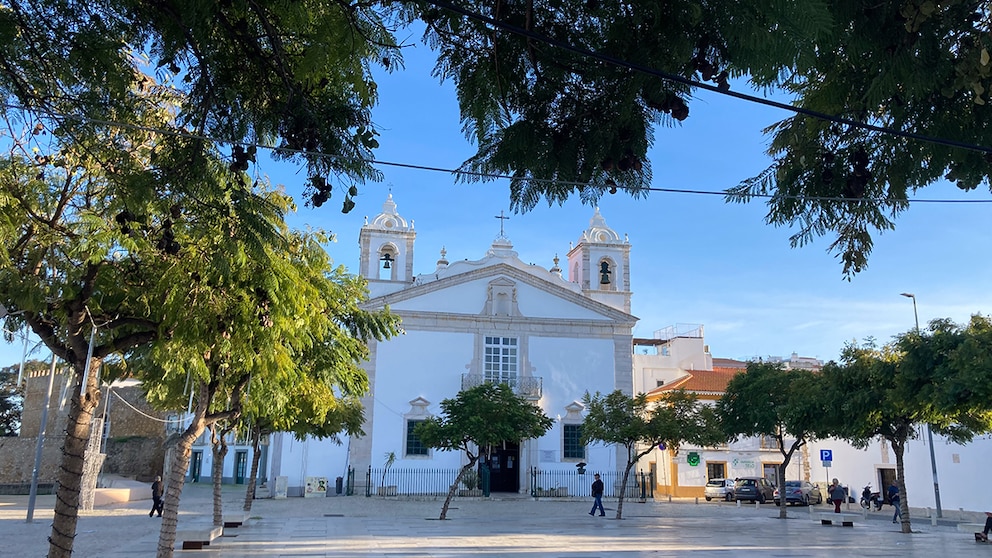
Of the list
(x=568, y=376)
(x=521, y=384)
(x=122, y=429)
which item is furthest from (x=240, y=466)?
(x=568, y=376)

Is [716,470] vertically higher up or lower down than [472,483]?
higher up

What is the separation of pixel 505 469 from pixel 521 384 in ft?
13.8

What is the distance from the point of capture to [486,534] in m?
18.7

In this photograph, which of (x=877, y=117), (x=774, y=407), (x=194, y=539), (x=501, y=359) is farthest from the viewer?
(x=501, y=359)

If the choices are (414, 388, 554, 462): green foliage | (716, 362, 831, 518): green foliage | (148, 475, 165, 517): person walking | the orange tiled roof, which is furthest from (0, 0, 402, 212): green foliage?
the orange tiled roof

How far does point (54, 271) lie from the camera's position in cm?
727

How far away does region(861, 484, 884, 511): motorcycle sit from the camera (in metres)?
32.4

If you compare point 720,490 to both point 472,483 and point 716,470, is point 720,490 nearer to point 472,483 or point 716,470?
point 716,470

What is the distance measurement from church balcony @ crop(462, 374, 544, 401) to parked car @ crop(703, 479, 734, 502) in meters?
10.5

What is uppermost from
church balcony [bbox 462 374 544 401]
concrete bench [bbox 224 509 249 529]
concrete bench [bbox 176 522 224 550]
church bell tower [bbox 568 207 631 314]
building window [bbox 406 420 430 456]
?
church bell tower [bbox 568 207 631 314]

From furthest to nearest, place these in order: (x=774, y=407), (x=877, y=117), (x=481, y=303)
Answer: (x=481, y=303)
(x=774, y=407)
(x=877, y=117)

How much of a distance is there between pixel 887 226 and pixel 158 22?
162 inches

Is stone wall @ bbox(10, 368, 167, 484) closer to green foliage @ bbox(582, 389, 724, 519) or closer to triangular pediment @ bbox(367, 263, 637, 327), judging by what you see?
triangular pediment @ bbox(367, 263, 637, 327)

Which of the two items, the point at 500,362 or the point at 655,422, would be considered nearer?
the point at 655,422
